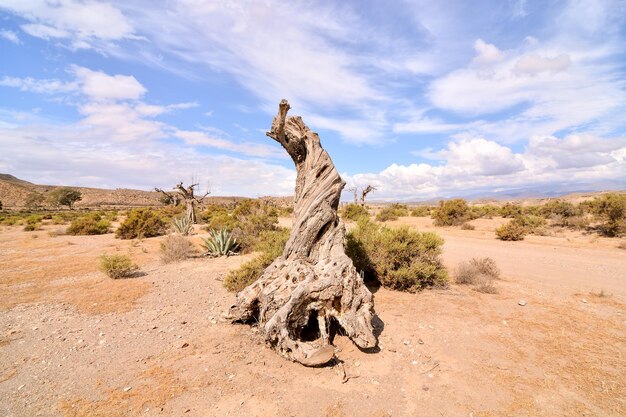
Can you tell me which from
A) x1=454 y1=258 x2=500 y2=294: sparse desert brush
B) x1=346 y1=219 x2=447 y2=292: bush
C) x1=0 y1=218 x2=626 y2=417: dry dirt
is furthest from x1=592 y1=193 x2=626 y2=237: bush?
x1=346 y1=219 x2=447 y2=292: bush

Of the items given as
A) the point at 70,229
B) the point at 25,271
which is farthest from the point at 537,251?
the point at 70,229

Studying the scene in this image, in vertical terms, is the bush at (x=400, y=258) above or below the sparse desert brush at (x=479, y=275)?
above

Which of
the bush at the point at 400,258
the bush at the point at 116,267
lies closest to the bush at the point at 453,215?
the bush at the point at 400,258

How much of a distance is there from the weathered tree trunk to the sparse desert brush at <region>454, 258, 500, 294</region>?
4.10 metres

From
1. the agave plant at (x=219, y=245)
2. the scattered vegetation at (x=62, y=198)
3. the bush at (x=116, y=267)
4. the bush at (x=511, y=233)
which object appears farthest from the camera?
the scattered vegetation at (x=62, y=198)

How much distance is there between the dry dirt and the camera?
11.7ft

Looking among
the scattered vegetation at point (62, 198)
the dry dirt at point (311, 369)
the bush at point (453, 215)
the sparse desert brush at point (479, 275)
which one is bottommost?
the dry dirt at point (311, 369)

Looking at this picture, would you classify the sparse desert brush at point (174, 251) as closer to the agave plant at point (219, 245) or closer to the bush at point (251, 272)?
the agave plant at point (219, 245)

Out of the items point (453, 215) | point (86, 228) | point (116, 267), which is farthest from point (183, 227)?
point (453, 215)

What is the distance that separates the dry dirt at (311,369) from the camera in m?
3.57

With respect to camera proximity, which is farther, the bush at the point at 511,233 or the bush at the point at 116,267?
the bush at the point at 511,233

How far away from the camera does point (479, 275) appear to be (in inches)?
318

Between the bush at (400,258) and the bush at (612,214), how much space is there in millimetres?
13681

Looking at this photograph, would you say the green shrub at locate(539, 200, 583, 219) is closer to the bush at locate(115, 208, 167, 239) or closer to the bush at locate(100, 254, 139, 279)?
the bush at locate(100, 254, 139, 279)
